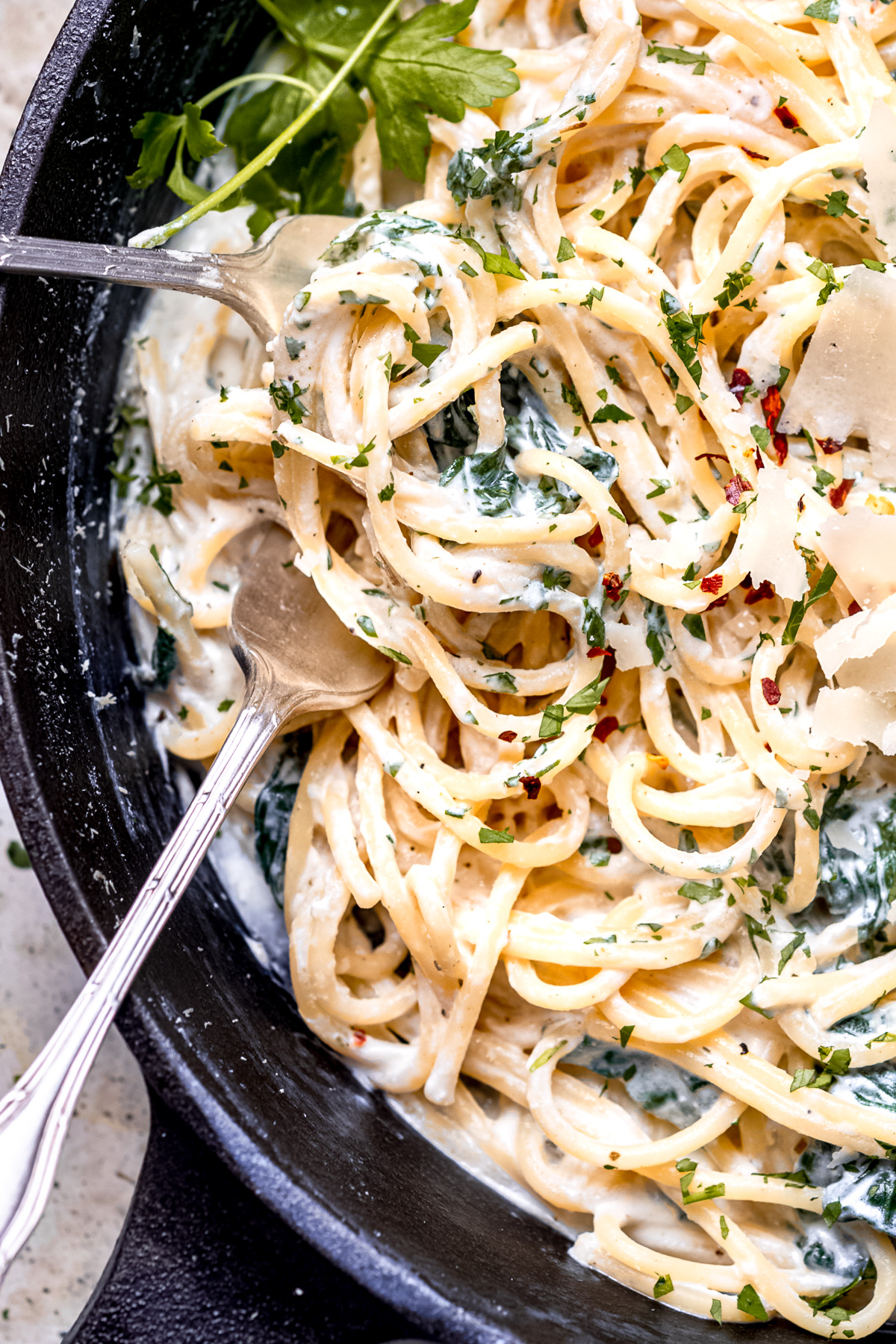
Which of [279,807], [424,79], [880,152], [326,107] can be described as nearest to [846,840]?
[279,807]

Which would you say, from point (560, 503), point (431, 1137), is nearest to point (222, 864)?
point (431, 1137)

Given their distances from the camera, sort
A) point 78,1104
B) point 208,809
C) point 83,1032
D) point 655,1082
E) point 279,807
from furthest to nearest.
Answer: point 78,1104
point 279,807
point 655,1082
point 208,809
point 83,1032

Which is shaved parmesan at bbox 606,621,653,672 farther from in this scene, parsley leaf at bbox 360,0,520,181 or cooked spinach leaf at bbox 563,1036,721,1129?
parsley leaf at bbox 360,0,520,181

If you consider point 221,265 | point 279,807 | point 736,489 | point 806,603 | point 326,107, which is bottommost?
point 279,807

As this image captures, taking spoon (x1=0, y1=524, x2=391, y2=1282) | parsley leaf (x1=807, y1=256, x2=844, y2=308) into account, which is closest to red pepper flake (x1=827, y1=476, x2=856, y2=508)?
parsley leaf (x1=807, y1=256, x2=844, y2=308)

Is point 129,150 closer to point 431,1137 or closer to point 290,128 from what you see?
point 290,128

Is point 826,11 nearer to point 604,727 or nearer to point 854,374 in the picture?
point 854,374

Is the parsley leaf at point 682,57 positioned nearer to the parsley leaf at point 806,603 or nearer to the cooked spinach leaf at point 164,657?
the parsley leaf at point 806,603
